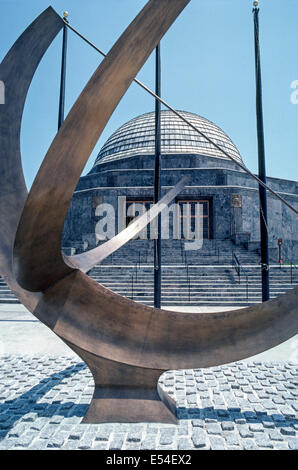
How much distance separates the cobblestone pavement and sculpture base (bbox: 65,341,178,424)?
93mm

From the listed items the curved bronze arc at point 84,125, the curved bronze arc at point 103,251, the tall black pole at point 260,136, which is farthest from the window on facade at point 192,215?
the curved bronze arc at point 84,125

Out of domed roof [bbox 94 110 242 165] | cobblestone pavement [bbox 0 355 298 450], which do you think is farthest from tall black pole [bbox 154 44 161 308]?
domed roof [bbox 94 110 242 165]

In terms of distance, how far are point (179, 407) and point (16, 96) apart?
302cm

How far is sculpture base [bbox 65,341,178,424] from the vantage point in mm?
2363

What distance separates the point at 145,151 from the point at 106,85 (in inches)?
701

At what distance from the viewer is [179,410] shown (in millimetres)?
2588

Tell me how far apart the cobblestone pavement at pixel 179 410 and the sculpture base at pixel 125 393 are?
3.7 inches

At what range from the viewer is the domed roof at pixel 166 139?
1941 cm

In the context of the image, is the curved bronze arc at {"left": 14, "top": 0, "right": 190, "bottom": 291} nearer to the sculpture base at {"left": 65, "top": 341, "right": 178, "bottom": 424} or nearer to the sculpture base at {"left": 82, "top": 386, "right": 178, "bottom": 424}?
the sculpture base at {"left": 65, "top": 341, "right": 178, "bottom": 424}

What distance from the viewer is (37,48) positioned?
8.99 feet

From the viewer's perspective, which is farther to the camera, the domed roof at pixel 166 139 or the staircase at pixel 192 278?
the domed roof at pixel 166 139

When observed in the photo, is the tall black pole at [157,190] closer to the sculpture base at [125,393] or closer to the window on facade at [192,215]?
the sculpture base at [125,393]

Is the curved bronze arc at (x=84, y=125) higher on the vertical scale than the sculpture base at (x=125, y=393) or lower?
higher
